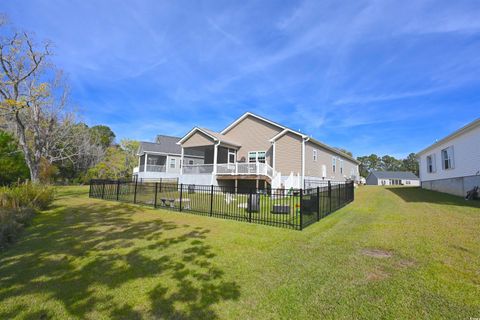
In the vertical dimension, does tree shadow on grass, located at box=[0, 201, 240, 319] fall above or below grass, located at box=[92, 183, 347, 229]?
below

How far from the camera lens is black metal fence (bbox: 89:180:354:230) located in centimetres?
841

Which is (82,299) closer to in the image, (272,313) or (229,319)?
(229,319)

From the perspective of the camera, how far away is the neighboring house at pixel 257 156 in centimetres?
1792

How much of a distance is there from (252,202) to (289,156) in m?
9.83

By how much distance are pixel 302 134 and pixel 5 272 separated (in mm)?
17440

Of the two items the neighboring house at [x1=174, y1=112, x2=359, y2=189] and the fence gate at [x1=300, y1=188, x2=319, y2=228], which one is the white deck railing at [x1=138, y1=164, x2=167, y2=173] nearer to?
the neighboring house at [x1=174, y1=112, x2=359, y2=189]

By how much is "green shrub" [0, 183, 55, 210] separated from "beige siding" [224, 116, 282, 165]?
14.0 meters

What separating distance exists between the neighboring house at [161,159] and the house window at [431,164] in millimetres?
24757

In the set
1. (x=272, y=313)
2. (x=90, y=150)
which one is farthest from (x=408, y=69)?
(x=90, y=150)

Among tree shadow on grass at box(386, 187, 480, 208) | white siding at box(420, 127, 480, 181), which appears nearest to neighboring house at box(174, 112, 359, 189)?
tree shadow on grass at box(386, 187, 480, 208)

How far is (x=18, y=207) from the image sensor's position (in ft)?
27.9

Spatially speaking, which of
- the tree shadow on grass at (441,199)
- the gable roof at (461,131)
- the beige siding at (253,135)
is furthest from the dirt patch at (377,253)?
the beige siding at (253,135)

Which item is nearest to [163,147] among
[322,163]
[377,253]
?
[322,163]

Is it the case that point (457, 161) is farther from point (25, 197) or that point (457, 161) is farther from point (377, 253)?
point (25, 197)
